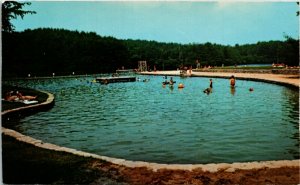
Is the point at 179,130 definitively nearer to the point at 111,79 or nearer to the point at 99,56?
the point at 111,79

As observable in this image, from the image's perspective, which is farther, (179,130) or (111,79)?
(111,79)

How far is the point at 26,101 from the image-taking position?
67.9 feet

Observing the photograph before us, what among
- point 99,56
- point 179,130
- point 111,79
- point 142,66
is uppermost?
point 99,56

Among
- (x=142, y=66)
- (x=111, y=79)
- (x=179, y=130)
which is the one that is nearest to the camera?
(x=179, y=130)

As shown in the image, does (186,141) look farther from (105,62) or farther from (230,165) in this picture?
(105,62)

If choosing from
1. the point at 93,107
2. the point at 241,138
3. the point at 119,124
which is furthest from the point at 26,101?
the point at 241,138

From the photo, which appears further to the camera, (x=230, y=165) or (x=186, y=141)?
(x=186, y=141)

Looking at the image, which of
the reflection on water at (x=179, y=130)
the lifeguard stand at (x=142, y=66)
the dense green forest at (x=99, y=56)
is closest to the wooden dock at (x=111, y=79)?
the dense green forest at (x=99, y=56)

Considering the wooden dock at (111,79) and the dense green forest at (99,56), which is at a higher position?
the dense green forest at (99,56)

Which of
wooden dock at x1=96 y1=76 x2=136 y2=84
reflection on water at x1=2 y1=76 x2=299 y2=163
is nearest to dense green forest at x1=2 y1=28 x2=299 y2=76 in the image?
wooden dock at x1=96 y1=76 x2=136 y2=84

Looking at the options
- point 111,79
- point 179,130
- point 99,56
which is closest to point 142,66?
point 99,56

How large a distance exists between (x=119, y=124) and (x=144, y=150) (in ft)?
15.1

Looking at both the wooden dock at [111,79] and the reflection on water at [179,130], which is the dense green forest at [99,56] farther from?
the reflection on water at [179,130]

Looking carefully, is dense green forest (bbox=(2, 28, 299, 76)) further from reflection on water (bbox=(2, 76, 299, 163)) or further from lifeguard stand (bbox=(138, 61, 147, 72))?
reflection on water (bbox=(2, 76, 299, 163))
